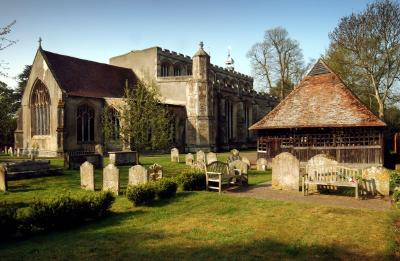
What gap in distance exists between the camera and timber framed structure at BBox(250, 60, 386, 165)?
19.8m

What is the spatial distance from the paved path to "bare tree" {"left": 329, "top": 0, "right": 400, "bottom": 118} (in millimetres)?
21617

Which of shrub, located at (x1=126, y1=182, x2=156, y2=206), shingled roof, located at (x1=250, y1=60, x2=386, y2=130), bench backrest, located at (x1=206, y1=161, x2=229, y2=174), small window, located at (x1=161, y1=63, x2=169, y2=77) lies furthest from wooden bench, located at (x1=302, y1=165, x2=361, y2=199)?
small window, located at (x1=161, y1=63, x2=169, y2=77)

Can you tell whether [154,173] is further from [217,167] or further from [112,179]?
[217,167]

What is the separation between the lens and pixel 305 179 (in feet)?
41.5

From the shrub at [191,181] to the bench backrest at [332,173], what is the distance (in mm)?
4052

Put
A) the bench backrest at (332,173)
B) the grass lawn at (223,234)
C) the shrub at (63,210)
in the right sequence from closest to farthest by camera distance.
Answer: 1. the grass lawn at (223,234)
2. the shrub at (63,210)
3. the bench backrest at (332,173)

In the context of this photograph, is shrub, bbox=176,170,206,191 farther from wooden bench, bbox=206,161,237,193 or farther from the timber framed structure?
the timber framed structure

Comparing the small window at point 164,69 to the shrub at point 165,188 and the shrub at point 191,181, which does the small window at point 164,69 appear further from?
the shrub at point 165,188

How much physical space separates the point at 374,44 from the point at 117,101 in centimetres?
2341

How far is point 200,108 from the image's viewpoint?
119 ft

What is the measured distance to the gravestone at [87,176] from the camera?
1418cm

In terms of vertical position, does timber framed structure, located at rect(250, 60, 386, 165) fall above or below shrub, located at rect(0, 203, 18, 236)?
above

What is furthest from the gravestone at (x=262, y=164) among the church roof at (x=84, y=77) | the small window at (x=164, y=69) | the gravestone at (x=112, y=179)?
the small window at (x=164, y=69)

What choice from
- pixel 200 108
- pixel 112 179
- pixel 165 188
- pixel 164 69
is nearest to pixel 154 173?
pixel 112 179
